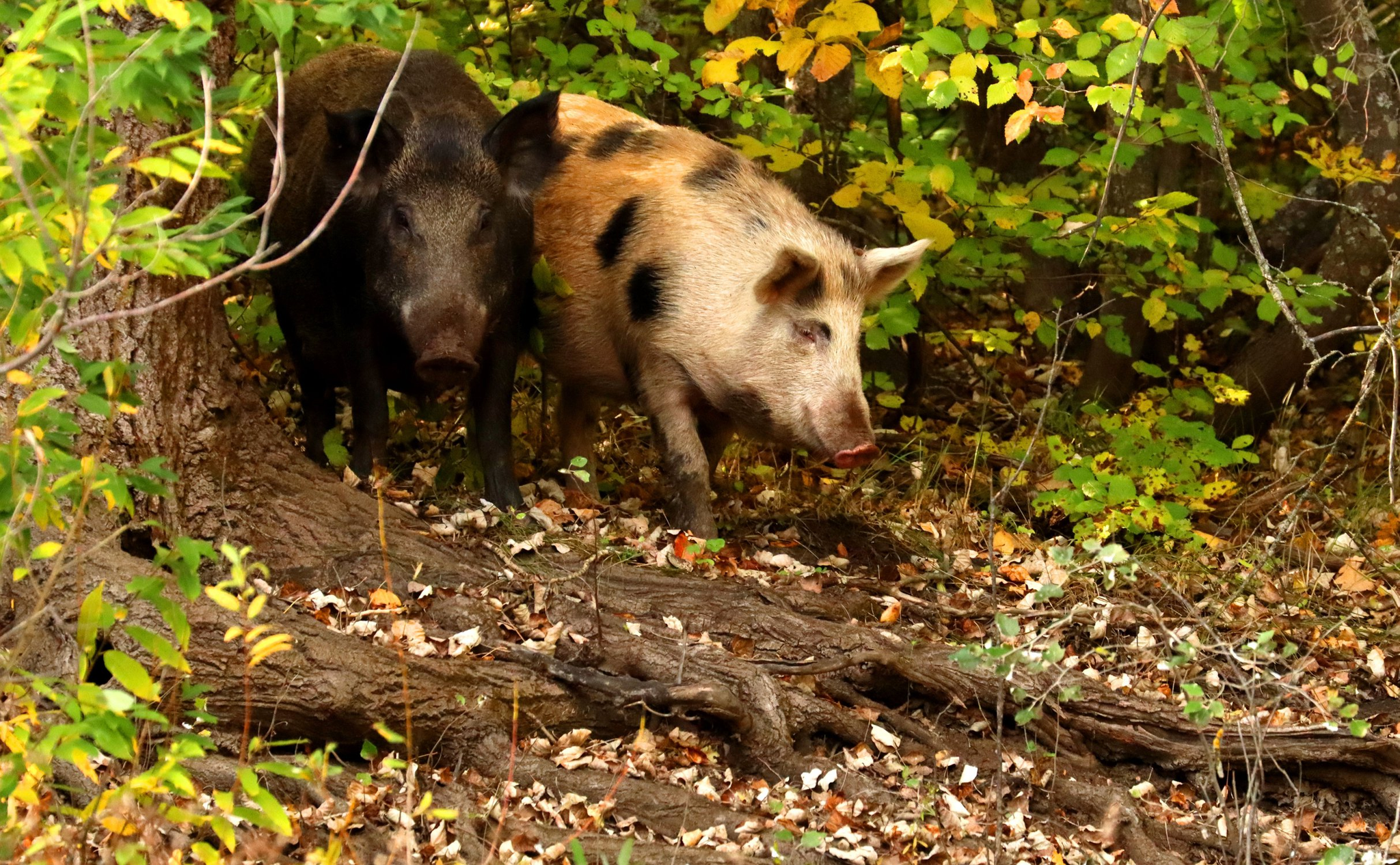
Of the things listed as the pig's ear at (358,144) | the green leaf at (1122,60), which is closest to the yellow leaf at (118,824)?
the pig's ear at (358,144)

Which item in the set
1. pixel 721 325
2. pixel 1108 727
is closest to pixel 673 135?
pixel 721 325

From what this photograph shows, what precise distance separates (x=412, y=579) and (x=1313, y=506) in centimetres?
503

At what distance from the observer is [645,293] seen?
6.80 meters

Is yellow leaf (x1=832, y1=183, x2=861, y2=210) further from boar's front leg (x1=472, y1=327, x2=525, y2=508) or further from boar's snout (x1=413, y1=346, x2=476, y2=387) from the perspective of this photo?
boar's snout (x1=413, y1=346, x2=476, y2=387)

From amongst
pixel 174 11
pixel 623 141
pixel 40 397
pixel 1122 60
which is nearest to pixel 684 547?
pixel 623 141

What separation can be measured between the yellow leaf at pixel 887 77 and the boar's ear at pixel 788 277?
0.91m

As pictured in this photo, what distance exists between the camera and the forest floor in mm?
4309

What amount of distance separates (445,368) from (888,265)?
2.25 metres

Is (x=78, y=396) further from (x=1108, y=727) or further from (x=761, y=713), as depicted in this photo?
(x=1108, y=727)

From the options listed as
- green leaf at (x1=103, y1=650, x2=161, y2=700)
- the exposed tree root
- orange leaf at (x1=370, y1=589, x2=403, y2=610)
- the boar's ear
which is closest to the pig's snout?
the exposed tree root

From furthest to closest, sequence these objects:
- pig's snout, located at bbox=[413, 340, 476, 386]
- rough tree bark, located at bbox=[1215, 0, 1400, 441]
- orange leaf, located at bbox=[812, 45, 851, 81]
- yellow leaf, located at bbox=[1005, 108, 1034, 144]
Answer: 1. rough tree bark, located at bbox=[1215, 0, 1400, 441]
2. pig's snout, located at bbox=[413, 340, 476, 386]
3. orange leaf, located at bbox=[812, 45, 851, 81]
4. yellow leaf, located at bbox=[1005, 108, 1034, 144]

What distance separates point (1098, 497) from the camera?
22.2 ft

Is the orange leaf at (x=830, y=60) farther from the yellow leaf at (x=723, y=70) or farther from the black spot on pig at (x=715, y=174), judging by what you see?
the black spot on pig at (x=715, y=174)

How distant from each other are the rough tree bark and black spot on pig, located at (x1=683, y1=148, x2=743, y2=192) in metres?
2.78
